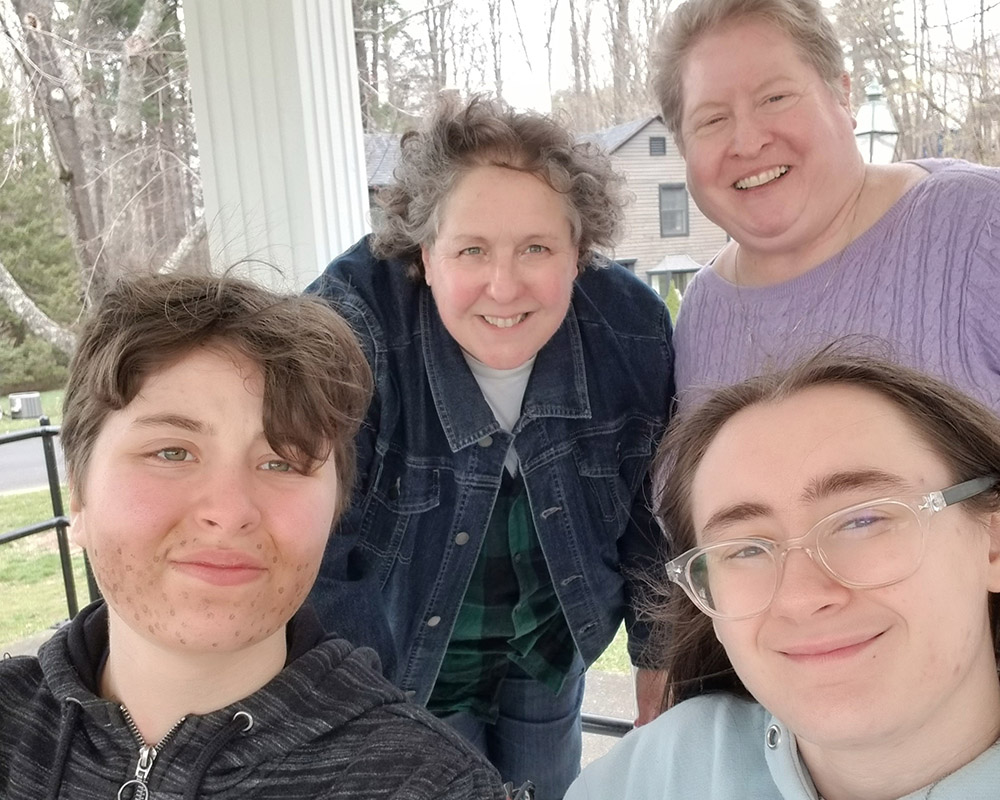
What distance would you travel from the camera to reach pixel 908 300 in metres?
1.55

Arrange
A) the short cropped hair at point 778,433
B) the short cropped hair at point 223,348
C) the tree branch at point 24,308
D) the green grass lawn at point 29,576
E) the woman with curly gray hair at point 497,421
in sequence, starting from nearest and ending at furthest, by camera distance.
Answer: the short cropped hair at point 778,433
the short cropped hair at point 223,348
the woman with curly gray hair at point 497,421
the tree branch at point 24,308
the green grass lawn at point 29,576

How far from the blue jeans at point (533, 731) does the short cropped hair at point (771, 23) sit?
1225mm

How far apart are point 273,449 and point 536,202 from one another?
66 cm

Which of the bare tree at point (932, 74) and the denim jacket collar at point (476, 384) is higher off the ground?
the bare tree at point (932, 74)

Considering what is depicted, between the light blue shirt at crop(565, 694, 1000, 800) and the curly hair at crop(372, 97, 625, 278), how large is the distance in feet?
2.77

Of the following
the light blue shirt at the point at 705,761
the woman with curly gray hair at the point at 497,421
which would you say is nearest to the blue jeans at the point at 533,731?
the woman with curly gray hair at the point at 497,421

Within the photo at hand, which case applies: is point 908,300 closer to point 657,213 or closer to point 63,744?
point 657,213

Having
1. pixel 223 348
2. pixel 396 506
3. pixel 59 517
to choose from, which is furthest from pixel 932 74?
pixel 59 517

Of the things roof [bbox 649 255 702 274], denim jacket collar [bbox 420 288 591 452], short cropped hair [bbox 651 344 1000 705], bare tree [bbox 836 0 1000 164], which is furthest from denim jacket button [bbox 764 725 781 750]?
bare tree [bbox 836 0 1000 164]

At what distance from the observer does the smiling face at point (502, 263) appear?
1575mm

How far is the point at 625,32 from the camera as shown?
2.09 meters

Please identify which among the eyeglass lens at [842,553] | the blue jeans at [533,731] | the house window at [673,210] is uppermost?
the house window at [673,210]

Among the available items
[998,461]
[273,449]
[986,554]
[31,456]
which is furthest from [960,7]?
[31,456]

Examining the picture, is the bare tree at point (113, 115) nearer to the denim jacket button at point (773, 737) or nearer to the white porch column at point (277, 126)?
the white porch column at point (277, 126)
